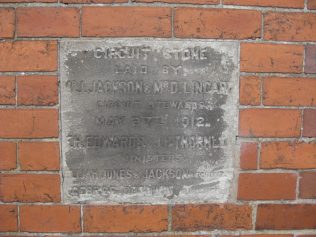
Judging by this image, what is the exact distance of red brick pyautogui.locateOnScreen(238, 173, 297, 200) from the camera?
1.31m

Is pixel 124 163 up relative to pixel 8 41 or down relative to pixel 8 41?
down

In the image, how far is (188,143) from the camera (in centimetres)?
127

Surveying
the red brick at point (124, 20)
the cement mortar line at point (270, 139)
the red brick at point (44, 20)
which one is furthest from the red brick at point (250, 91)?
the red brick at point (44, 20)

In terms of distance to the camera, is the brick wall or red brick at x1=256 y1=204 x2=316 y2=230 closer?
the brick wall

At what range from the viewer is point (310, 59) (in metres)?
1.27

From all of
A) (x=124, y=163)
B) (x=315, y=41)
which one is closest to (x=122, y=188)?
(x=124, y=163)

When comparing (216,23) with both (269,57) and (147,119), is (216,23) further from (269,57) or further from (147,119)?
(147,119)

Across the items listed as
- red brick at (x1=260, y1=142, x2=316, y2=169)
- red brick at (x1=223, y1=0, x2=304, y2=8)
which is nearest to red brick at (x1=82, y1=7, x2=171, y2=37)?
red brick at (x1=223, y1=0, x2=304, y2=8)

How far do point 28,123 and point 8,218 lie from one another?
37 centimetres

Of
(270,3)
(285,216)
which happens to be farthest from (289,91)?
(285,216)

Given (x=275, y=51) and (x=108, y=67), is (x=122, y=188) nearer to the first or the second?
(x=108, y=67)

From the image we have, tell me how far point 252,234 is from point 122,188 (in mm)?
537

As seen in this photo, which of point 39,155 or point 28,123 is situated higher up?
point 28,123

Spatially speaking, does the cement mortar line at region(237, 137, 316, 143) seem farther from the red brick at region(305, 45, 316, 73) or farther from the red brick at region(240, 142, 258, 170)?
the red brick at region(305, 45, 316, 73)
